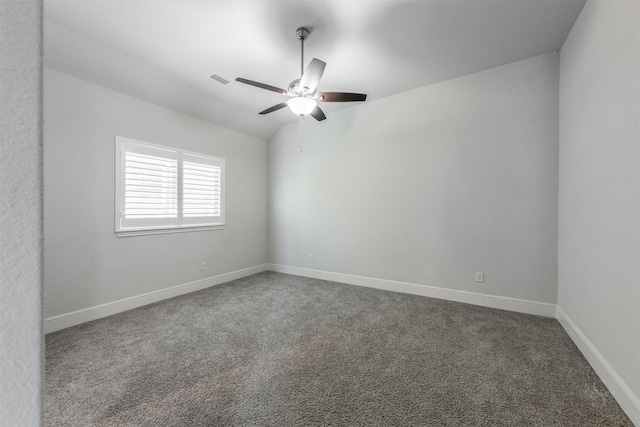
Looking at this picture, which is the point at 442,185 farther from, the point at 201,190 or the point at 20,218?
the point at 20,218

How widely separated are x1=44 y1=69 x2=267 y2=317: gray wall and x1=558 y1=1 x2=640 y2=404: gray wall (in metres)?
4.34

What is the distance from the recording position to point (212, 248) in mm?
4141

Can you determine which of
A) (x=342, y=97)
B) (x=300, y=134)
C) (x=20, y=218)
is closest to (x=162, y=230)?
(x=300, y=134)

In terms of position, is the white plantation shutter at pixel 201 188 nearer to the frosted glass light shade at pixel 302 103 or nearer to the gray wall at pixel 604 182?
the frosted glass light shade at pixel 302 103

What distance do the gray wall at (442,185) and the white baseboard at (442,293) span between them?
7 cm

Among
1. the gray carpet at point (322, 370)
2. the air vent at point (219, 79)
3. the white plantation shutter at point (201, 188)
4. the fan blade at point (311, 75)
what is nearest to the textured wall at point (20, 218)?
the gray carpet at point (322, 370)

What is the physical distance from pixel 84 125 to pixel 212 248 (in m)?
2.16

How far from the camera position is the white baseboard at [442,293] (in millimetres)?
2895

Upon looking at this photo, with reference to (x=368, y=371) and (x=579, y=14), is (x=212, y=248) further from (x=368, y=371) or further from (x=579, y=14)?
(x=579, y=14)

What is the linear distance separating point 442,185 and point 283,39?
2.53 m

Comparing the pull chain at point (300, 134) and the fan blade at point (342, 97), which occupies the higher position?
the pull chain at point (300, 134)

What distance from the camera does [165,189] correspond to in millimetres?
3545

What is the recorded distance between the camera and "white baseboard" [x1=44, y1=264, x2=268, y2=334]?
103 inches

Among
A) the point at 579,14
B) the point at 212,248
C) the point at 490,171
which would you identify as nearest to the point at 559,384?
the point at 490,171
